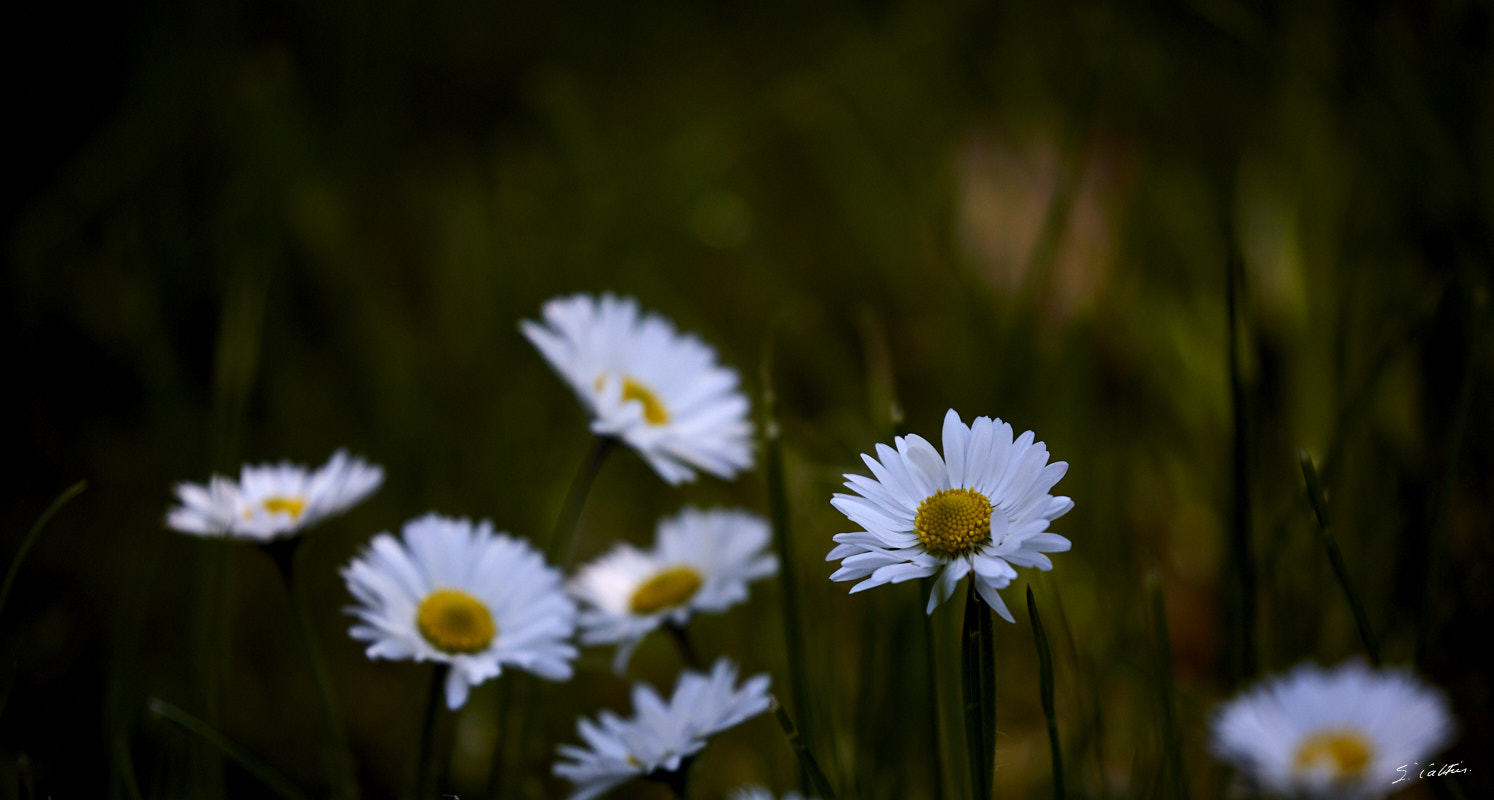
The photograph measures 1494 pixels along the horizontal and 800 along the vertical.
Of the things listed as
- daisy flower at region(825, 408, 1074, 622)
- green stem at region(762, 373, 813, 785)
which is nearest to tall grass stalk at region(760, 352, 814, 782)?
green stem at region(762, 373, 813, 785)

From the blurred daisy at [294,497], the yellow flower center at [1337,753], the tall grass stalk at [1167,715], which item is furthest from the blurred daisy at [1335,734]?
the blurred daisy at [294,497]

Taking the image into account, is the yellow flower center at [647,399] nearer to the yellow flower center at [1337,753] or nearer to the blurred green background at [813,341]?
the blurred green background at [813,341]

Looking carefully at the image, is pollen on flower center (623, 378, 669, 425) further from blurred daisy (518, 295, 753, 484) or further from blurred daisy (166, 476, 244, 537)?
blurred daisy (166, 476, 244, 537)

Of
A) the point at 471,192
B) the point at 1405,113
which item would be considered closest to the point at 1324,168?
the point at 1405,113

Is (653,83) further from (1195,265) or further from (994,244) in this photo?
(1195,265)

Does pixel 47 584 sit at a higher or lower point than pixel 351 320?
lower

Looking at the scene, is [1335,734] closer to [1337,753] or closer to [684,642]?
[1337,753]
